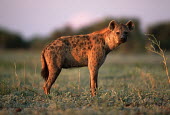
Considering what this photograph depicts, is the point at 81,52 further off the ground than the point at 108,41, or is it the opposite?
the point at 108,41

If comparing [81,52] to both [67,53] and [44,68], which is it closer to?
[67,53]

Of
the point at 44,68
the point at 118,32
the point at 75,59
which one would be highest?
the point at 118,32

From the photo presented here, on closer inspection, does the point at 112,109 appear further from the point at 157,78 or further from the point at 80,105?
the point at 157,78

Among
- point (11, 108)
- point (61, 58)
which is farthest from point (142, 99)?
point (11, 108)

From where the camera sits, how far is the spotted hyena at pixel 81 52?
5.07 metres

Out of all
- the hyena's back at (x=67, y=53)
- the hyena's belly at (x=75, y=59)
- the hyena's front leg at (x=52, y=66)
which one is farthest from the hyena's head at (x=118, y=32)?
the hyena's front leg at (x=52, y=66)

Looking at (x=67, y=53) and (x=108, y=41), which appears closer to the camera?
(x=67, y=53)

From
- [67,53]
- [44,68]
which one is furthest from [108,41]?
[44,68]

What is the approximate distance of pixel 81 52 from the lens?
5215 millimetres

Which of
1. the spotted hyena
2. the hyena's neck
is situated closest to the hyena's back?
the spotted hyena

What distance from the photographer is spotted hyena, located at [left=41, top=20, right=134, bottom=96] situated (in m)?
5.07

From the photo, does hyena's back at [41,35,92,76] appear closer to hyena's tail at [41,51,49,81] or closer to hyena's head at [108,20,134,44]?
hyena's tail at [41,51,49,81]

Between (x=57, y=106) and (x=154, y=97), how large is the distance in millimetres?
1882

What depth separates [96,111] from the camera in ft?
11.3
